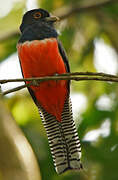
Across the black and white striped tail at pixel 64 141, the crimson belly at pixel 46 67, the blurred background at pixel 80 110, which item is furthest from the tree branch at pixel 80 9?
the black and white striped tail at pixel 64 141

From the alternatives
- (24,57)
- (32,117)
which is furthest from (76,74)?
(32,117)

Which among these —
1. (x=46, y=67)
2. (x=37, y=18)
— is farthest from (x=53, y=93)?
(x=37, y=18)

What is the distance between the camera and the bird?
4.64m

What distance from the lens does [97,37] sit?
7.84 m

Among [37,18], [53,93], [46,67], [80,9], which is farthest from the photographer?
[80,9]

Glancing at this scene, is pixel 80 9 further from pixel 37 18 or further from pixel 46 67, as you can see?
pixel 46 67

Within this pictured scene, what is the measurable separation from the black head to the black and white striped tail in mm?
1181

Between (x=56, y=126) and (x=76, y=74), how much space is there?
160cm

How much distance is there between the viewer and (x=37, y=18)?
5.46 metres

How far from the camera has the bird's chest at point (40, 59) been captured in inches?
184

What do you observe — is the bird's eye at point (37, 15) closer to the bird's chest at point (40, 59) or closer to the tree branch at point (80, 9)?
the bird's chest at point (40, 59)

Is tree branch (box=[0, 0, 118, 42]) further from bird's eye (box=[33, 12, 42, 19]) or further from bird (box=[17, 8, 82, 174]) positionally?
bird (box=[17, 8, 82, 174])

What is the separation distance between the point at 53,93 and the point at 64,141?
1.88 ft

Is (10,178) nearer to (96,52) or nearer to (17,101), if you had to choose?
(17,101)
